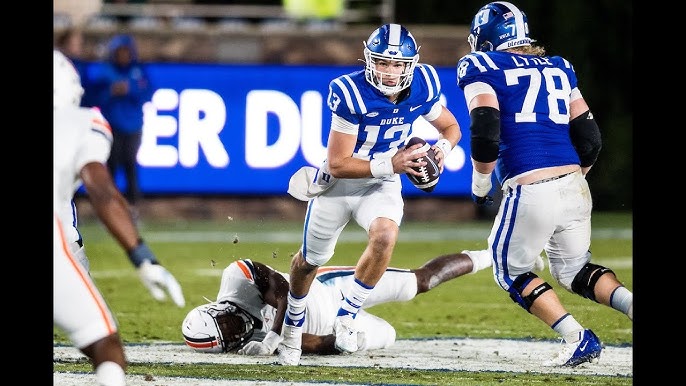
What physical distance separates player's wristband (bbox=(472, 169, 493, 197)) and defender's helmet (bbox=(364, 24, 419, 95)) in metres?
0.50

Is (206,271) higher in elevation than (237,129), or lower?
lower

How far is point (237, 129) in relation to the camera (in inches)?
443

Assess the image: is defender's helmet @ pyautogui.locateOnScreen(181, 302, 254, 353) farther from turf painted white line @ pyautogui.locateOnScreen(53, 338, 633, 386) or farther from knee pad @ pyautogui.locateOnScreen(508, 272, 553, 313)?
knee pad @ pyautogui.locateOnScreen(508, 272, 553, 313)

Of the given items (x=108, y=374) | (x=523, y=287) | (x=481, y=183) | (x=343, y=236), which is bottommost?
(x=343, y=236)

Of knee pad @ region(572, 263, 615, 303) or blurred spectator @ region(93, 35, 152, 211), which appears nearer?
knee pad @ region(572, 263, 615, 303)

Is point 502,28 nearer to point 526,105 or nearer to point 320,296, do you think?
point 526,105

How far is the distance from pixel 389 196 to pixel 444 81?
632 centimetres

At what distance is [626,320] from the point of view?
263 inches

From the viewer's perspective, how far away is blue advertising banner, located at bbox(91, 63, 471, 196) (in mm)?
11164

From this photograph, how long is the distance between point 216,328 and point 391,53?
54.3 inches

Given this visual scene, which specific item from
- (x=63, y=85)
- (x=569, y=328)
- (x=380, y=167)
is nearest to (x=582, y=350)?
(x=569, y=328)

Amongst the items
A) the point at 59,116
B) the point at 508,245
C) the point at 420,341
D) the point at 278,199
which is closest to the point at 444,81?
the point at 278,199

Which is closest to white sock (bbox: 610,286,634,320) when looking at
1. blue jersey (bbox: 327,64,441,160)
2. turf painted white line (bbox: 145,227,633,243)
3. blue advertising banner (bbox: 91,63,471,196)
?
blue jersey (bbox: 327,64,441,160)
